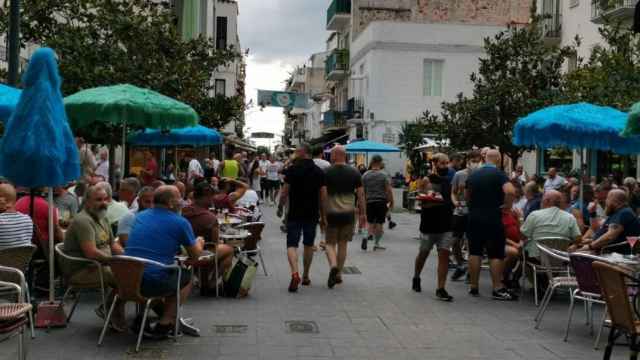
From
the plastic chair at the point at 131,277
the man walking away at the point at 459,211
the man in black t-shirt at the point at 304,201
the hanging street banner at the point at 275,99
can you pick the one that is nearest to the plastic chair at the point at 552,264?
the man walking away at the point at 459,211

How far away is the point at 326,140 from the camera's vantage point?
5675cm

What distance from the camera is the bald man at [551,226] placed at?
9.99 meters

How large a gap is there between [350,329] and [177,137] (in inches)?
504

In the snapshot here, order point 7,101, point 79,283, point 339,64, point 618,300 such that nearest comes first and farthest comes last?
point 618,300 < point 79,283 < point 7,101 < point 339,64

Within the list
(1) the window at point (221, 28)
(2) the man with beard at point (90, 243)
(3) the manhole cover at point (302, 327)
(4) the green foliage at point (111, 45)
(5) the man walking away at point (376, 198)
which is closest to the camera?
(2) the man with beard at point (90, 243)

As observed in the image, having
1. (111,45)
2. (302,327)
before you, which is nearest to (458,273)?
(302,327)

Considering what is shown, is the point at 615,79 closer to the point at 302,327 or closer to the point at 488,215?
the point at 488,215

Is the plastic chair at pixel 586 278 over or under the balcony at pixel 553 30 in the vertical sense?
under

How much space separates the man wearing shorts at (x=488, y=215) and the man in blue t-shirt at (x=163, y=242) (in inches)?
156

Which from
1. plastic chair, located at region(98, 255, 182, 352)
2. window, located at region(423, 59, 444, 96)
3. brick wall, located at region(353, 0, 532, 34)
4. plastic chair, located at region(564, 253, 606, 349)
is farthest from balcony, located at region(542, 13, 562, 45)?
plastic chair, located at region(98, 255, 182, 352)

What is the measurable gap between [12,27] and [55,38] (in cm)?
619

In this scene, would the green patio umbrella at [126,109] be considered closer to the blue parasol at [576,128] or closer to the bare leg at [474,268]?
the bare leg at [474,268]

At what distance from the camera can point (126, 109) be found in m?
10.7

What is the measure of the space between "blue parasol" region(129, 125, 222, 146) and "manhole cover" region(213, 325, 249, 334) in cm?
1102
